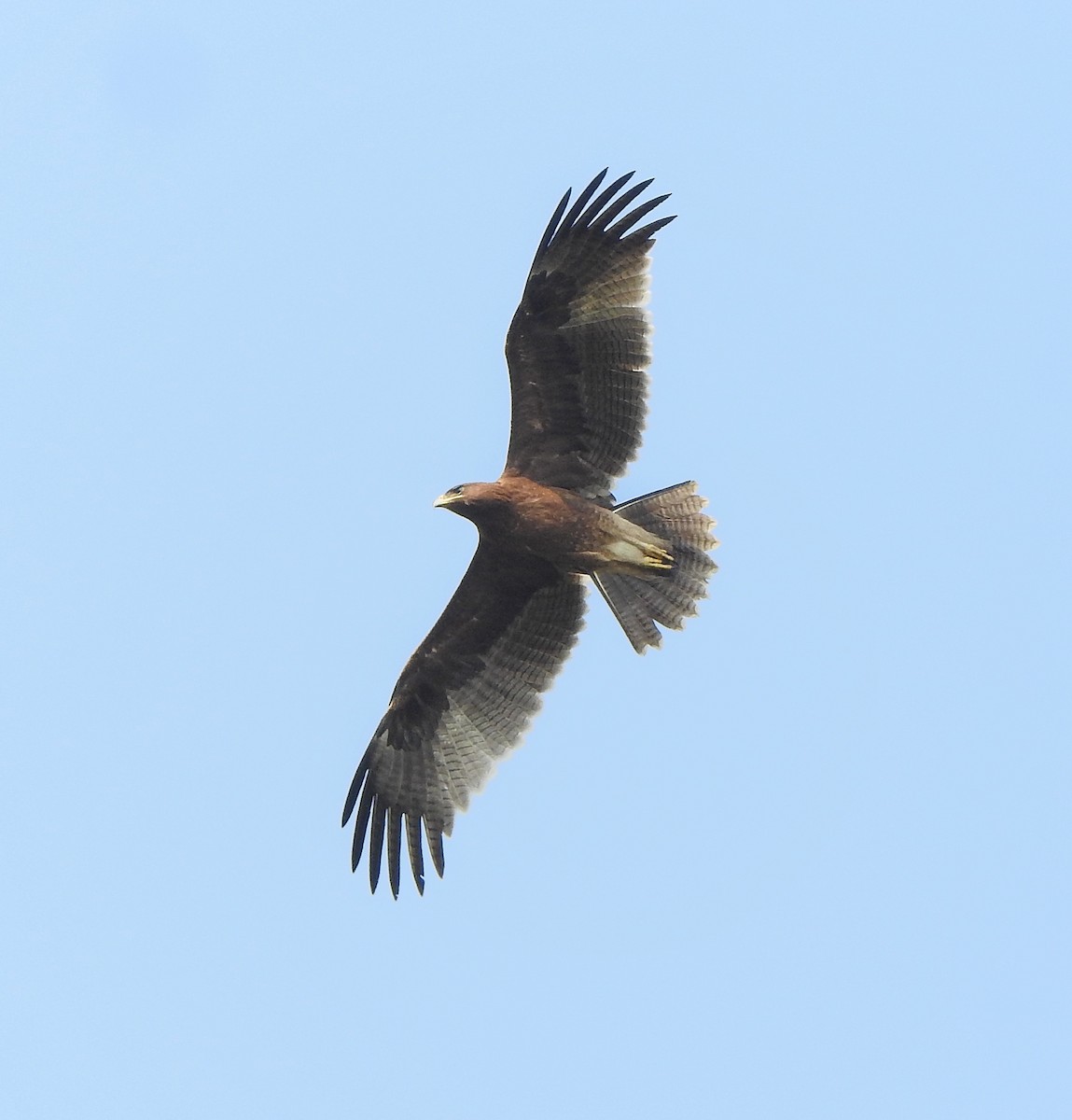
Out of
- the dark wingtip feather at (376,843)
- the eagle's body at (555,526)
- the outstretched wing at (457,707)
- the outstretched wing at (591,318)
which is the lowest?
the dark wingtip feather at (376,843)

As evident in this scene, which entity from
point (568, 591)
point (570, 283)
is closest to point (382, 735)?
point (568, 591)

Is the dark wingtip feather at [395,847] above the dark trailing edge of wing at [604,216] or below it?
below

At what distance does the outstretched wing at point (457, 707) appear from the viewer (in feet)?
45.1

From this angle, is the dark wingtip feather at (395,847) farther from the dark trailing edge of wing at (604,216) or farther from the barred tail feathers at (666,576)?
the dark trailing edge of wing at (604,216)

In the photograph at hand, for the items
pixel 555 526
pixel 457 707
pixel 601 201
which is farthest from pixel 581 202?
pixel 457 707

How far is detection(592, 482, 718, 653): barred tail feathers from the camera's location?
1324cm

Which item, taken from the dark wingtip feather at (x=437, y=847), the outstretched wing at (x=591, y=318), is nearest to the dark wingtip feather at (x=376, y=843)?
the dark wingtip feather at (x=437, y=847)

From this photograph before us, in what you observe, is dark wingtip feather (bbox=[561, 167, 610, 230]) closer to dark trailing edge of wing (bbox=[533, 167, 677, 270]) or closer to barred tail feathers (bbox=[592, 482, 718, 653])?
dark trailing edge of wing (bbox=[533, 167, 677, 270])

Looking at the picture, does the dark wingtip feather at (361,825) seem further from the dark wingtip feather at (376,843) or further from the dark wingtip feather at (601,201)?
the dark wingtip feather at (601,201)

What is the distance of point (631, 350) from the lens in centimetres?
1287

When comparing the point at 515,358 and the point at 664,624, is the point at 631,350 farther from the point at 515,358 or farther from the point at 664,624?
the point at 664,624

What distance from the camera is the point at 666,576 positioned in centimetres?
1334

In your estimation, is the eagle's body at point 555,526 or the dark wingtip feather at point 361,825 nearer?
the eagle's body at point 555,526

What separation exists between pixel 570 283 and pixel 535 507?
153cm
